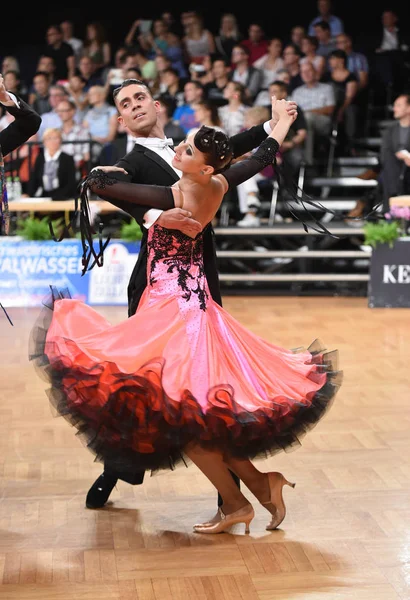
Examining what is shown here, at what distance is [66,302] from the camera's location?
326 centimetres

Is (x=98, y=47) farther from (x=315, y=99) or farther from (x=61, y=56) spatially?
(x=315, y=99)

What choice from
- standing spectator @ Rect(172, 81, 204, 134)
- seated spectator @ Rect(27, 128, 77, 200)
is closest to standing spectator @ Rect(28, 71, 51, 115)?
seated spectator @ Rect(27, 128, 77, 200)

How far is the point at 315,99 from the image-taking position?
30.8 ft

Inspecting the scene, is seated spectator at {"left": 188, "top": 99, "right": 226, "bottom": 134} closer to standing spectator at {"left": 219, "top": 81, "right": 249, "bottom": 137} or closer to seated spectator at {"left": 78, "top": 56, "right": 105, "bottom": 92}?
standing spectator at {"left": 219, "top": 81, "right": 249, "bottom": 137}

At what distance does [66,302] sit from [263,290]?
5.47m

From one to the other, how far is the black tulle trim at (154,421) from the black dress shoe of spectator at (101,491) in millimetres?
498

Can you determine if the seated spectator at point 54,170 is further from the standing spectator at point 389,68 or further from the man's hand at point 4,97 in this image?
the man's hand at point 4,97

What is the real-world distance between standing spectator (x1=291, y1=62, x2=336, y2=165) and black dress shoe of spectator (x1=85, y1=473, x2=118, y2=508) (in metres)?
6.37

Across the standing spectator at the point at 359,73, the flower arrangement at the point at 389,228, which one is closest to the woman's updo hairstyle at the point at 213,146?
the flower arrangement at the point at 389,228

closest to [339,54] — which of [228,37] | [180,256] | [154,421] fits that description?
[228,37]

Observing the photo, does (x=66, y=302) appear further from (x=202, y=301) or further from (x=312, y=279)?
(x=312, y=279)

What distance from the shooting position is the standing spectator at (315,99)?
9.37m

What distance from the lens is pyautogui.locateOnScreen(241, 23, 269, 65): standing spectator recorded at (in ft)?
34.8

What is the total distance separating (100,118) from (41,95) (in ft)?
3.33
